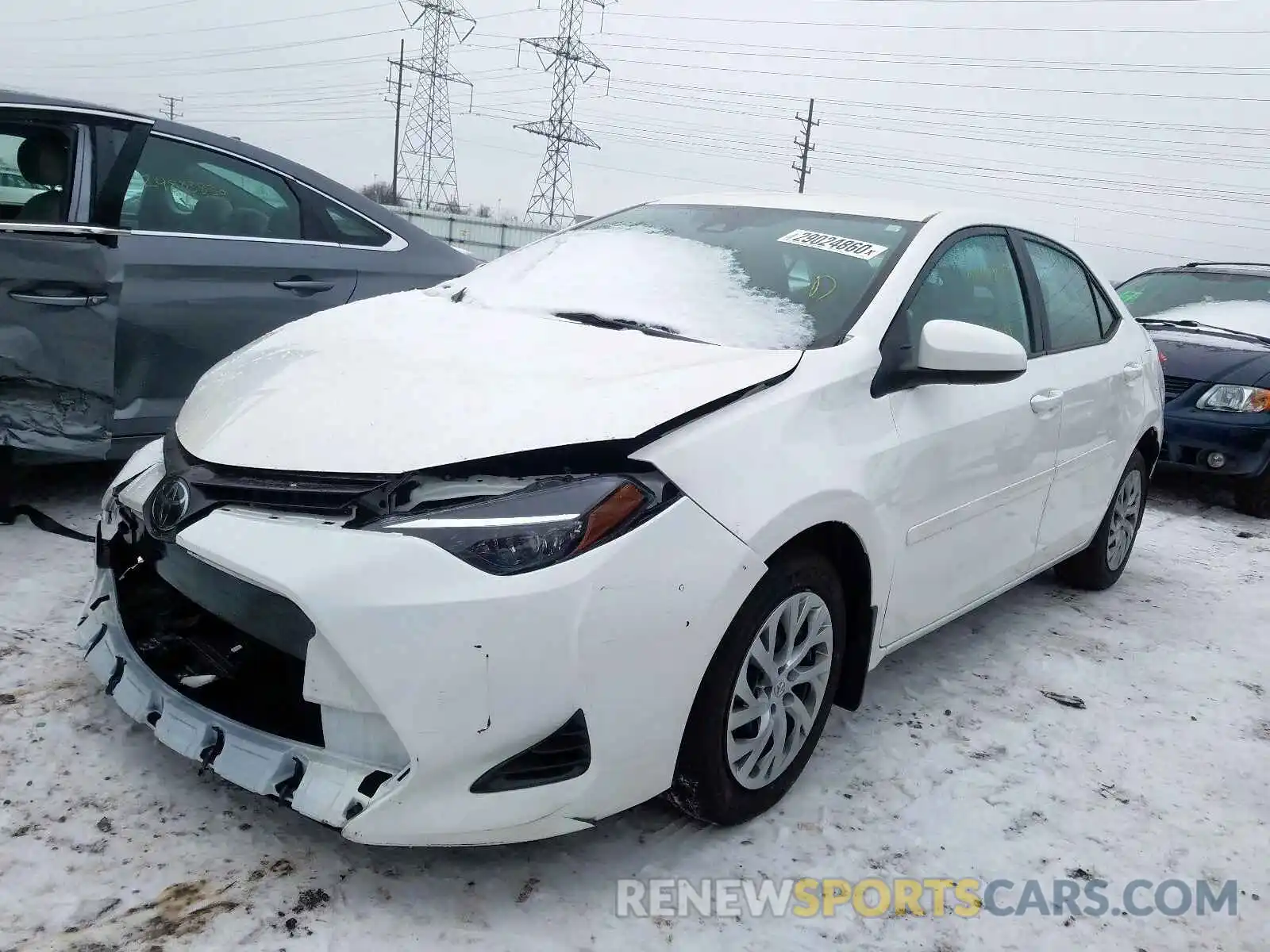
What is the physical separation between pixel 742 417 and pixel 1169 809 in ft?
5.39

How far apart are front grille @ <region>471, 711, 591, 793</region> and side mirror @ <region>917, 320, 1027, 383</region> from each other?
135 centimetres

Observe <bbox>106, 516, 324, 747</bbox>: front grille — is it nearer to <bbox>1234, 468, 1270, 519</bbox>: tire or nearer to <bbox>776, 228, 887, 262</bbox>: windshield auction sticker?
<bbox>776, 228, 887, 262</bbox>: windshield auction sticker

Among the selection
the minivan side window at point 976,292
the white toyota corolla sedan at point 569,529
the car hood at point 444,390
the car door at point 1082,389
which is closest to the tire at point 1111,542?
the car door at point 1082,389

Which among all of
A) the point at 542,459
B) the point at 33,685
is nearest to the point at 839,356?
the point at 542,459

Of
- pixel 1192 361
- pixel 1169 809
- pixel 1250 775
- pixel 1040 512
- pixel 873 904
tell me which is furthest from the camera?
pixel 1192 361

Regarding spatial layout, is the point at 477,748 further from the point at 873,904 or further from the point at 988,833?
the point at 988,833

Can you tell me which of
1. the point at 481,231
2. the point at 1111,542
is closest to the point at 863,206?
the point at 1111,542

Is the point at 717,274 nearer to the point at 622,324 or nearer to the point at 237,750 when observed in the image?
the point at 622,324

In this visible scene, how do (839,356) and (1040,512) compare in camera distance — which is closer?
(839,356)

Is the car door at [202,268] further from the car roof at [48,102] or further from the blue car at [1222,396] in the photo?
the blue car at [1222,396]

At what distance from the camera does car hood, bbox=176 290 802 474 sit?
1986 millimetres

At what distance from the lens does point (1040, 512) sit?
345 centimetres

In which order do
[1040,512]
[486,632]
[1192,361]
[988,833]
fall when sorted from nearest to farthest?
1. [486,632]
2. [988,833]
3. [1040,512]
4. [1192,361]

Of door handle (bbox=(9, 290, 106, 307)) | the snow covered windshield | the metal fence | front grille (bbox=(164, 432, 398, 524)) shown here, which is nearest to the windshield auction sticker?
the snow covered windshield
